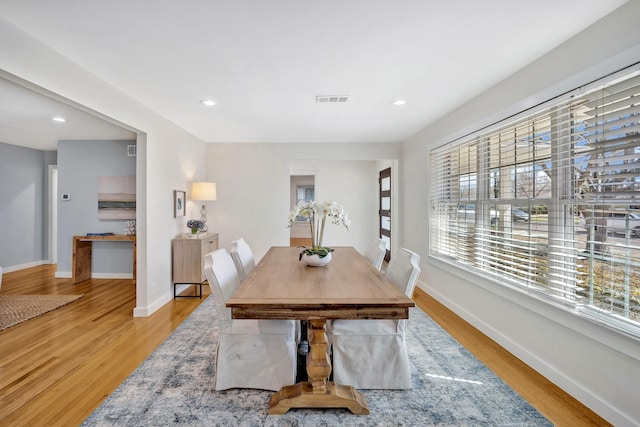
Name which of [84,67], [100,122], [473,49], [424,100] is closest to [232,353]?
[84,67]

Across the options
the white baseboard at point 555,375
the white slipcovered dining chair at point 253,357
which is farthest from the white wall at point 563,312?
the white slipcovered dining chair at point 253,357

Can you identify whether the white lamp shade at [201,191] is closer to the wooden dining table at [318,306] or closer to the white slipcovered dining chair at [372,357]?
the wooden dining table at [318,306]

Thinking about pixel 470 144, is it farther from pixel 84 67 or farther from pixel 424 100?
pixel 84 67

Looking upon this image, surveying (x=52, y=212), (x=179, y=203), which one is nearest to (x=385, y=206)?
(x=179, y=203)

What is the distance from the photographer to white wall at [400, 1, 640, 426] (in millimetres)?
1568

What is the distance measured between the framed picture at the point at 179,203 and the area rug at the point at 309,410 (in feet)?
6.59

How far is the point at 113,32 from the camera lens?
1808 millimetres

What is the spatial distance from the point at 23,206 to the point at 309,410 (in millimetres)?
6657

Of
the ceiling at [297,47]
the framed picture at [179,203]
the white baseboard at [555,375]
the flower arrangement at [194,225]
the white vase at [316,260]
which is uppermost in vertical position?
the ceiling at [297,47]

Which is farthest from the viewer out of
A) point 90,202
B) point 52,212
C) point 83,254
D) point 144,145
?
point 52,212

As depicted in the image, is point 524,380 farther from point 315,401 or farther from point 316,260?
point 316,260

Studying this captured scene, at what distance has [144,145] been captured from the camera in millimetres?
3195

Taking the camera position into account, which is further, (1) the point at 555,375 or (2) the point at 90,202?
(2) the point at 90,202

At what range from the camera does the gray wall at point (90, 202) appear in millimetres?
4781
